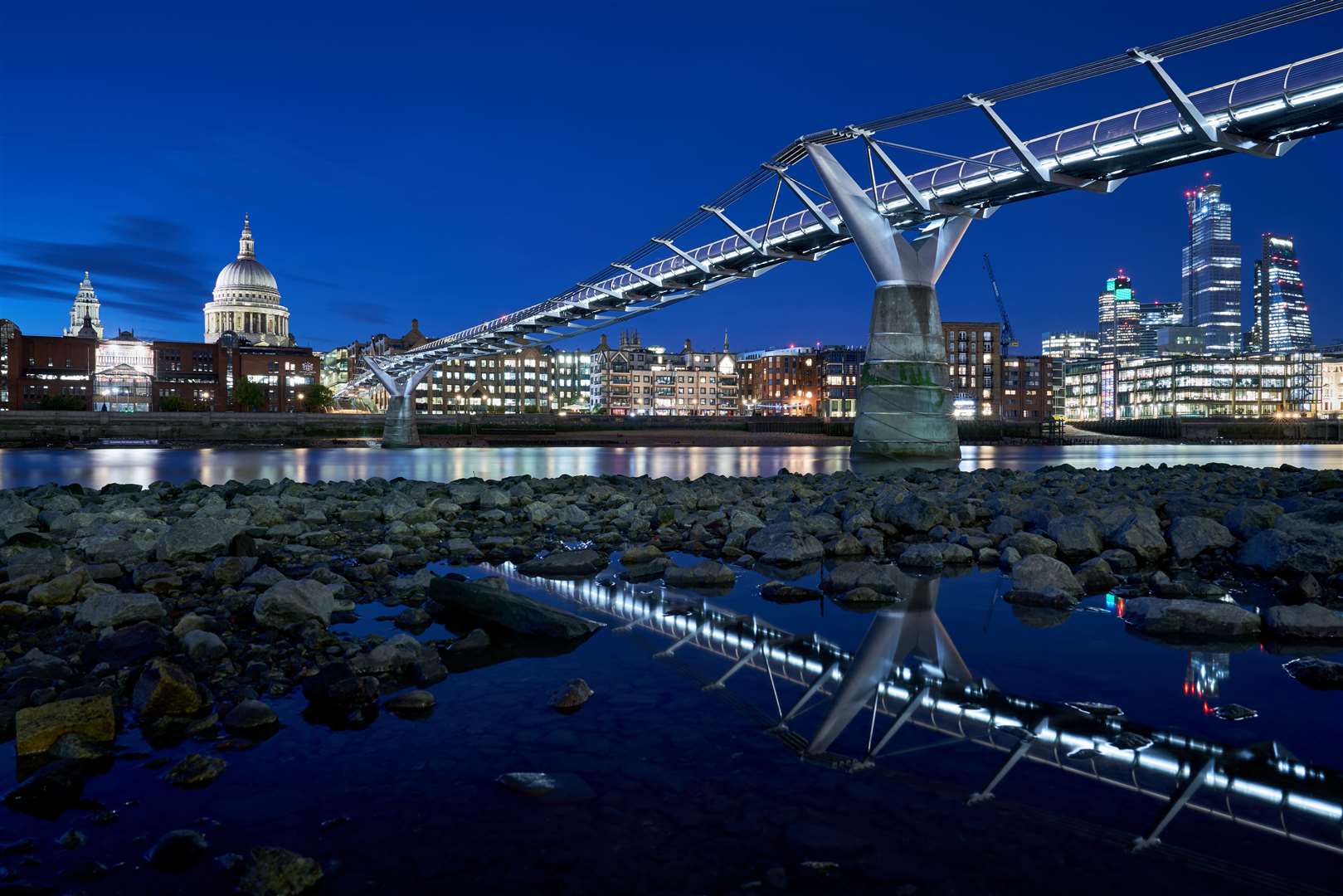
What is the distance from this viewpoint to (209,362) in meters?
190

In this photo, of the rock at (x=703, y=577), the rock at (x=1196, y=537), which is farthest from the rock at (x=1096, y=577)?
the rock at (x=703, y=577)

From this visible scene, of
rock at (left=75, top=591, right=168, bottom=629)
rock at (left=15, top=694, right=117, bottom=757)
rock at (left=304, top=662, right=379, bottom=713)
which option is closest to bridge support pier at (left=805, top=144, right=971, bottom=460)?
rock at (left=75, top=591, right=168, bottom=629)

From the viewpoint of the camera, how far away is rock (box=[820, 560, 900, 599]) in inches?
321

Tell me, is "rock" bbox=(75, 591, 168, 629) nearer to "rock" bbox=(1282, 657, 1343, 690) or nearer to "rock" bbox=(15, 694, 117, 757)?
"rock" bbox=(15, 694, 117, 757)

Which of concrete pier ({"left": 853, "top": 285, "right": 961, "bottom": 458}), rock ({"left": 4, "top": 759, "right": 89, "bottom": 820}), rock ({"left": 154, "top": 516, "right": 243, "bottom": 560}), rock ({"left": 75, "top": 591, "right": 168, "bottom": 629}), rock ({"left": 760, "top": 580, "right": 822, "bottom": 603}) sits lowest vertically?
rock ({"left": 4, "top": 759, "right": 89, "bottom": 820})

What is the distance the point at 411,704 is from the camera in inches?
190

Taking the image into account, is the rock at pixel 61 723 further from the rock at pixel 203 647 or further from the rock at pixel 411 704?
the rock at pixel 411 704

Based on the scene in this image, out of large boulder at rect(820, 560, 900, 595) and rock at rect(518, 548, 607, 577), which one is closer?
large boulder at rect(820, 560, 900, 595)

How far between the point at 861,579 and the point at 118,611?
629 cm

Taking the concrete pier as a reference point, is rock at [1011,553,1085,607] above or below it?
below

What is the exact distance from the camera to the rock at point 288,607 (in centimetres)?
641

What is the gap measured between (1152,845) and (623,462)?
45.8 metres

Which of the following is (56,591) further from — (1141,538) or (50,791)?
(1141,538)

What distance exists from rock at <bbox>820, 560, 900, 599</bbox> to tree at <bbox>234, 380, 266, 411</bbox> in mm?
181789
